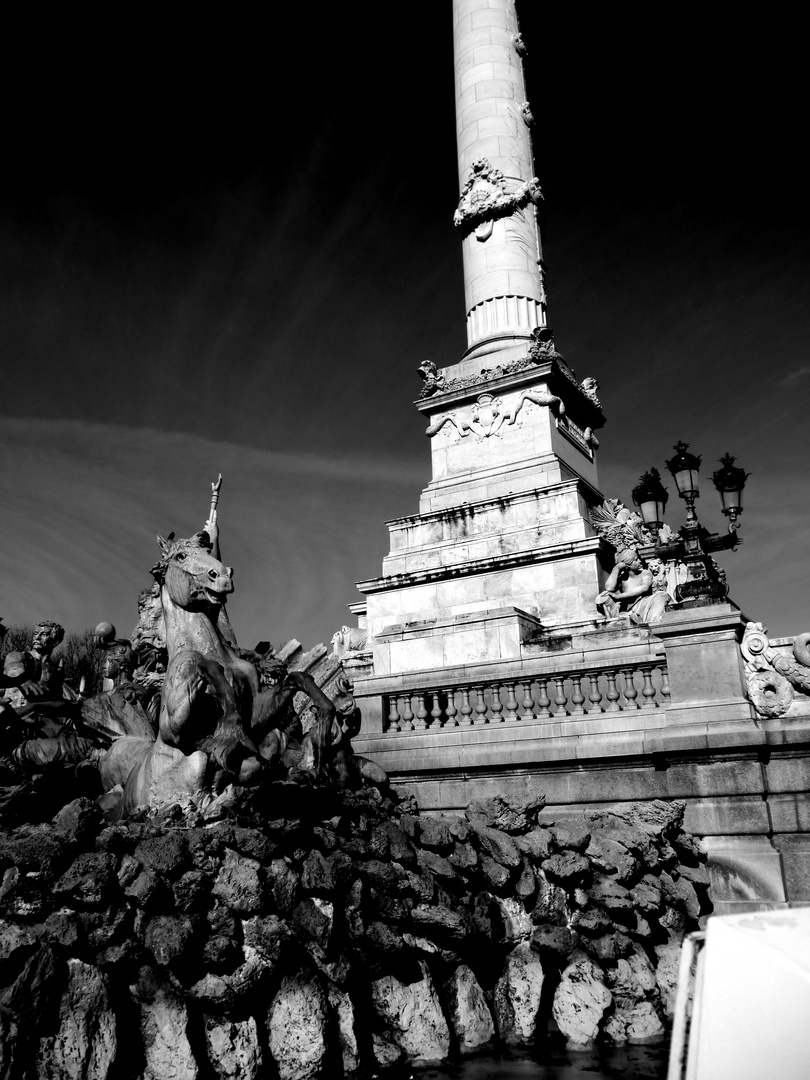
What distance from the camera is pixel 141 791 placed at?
796cm

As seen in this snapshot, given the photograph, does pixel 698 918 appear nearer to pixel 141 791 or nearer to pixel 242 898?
pixel 242 898

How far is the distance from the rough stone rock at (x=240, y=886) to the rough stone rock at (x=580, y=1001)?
303 centimetres

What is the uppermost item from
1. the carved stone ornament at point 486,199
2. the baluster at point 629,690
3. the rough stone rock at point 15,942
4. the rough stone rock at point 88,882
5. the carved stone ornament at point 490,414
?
the carved stone ornament at point 486,199

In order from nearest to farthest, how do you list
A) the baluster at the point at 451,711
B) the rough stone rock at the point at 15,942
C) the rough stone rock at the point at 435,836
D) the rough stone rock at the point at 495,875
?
1. the rough stone rock at the point at 15,942
2. the rough stone rock at the point at 495,875
3. the rough stone rock at the point at 435,836
4. the baluster at the point at 451,711

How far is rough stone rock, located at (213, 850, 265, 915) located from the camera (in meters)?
6.38

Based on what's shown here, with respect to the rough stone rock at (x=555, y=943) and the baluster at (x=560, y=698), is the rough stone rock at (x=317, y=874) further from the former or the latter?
the baluster at (x=560, y=698)

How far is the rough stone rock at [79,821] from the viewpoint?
642 cm

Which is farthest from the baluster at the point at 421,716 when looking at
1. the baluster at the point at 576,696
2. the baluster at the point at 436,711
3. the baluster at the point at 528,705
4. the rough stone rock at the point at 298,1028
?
the rough stone rock at the point at 298,1028

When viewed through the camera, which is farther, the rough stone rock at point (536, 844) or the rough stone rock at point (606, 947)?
the rough stone rock at point (536, 844)

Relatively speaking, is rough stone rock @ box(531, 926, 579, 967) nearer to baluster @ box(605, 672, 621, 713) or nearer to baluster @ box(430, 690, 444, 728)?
baluster @ box(605, 672, 621, 713)

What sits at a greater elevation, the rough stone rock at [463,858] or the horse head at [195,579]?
the horse head at [195,579]

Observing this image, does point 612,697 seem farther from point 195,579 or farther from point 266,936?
point 266,936

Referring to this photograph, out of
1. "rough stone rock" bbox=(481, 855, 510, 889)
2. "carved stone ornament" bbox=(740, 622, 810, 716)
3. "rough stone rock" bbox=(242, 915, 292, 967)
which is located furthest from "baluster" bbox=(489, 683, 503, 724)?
"rough stone rock" bbox=(242, 915, 292, 967)

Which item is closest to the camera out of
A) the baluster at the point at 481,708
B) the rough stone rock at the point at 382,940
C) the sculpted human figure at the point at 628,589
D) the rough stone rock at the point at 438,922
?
the rough stone rock at the point at 382,940
